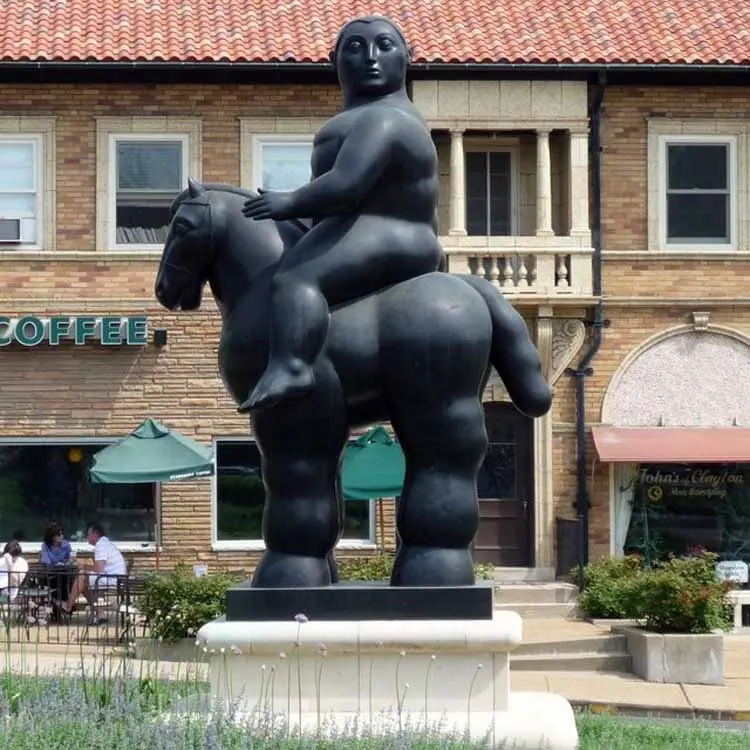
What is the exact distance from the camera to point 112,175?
23.8 m

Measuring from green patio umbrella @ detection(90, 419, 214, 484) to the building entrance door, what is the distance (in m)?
5.21

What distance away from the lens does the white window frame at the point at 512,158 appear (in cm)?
2431

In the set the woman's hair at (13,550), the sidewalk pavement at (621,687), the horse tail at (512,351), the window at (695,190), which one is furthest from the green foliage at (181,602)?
the window at (695,190)

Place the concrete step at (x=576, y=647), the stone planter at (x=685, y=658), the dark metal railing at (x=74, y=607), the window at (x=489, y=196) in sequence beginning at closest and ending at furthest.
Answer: the stone planter at (x=685, y=658), the concrete step at (x=576, y=647), the dark metal railing at (x=74, y=607), the window at (x=489, y=196)

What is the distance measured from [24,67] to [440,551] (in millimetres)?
17705

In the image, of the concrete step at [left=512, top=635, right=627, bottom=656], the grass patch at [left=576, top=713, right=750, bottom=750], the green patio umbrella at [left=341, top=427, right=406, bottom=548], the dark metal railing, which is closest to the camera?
the grass patch at [left=576, top=713, right=750, bottom=750]

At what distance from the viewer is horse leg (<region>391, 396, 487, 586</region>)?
7.27 metres

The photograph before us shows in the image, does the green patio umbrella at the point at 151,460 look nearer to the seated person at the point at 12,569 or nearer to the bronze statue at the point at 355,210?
the seated person at the point at 12,569

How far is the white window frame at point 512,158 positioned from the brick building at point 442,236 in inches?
1.4

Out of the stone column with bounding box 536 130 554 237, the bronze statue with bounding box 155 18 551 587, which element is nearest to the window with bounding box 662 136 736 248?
the stone column with bounding box 536 130 554 237

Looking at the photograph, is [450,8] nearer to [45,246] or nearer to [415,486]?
[45,246]

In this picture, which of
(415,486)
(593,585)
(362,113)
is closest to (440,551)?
(415,486)

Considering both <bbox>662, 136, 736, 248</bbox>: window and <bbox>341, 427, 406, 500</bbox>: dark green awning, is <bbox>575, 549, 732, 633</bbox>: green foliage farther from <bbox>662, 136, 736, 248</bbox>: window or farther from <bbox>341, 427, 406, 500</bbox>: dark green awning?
<bbox>662, 136, 736, 248</bbox>: window

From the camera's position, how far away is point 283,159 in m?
23.9
